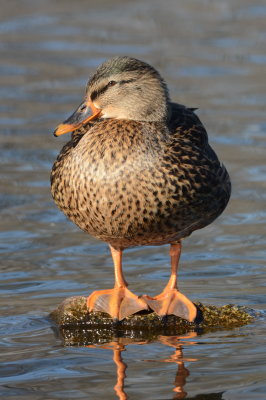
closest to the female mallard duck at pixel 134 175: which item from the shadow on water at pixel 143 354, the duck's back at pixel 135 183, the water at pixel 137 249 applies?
the duck's back at pixel 135 183

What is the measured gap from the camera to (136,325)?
6551 millimetres

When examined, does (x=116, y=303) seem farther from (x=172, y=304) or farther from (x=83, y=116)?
(x=83, y=116)

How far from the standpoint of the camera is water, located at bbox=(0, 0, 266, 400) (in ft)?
18.7

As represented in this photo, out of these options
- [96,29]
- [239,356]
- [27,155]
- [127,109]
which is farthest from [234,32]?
[239,356]

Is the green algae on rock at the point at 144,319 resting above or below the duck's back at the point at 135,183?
below

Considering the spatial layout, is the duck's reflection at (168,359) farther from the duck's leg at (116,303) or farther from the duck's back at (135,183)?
the duck's back at (135,183)

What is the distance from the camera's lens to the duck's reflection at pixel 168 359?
17.9 feet

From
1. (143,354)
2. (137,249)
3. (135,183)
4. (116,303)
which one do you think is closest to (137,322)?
(116,303)

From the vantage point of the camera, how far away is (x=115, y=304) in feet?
21.5

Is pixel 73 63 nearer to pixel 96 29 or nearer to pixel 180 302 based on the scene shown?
pixel 96 29

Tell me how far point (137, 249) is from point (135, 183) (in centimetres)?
200

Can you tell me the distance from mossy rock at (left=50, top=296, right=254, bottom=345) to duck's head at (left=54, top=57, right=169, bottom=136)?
107 cm

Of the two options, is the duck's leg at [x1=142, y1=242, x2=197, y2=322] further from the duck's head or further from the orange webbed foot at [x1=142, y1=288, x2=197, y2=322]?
the duck's head

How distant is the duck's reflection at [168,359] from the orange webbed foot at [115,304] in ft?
0.78
